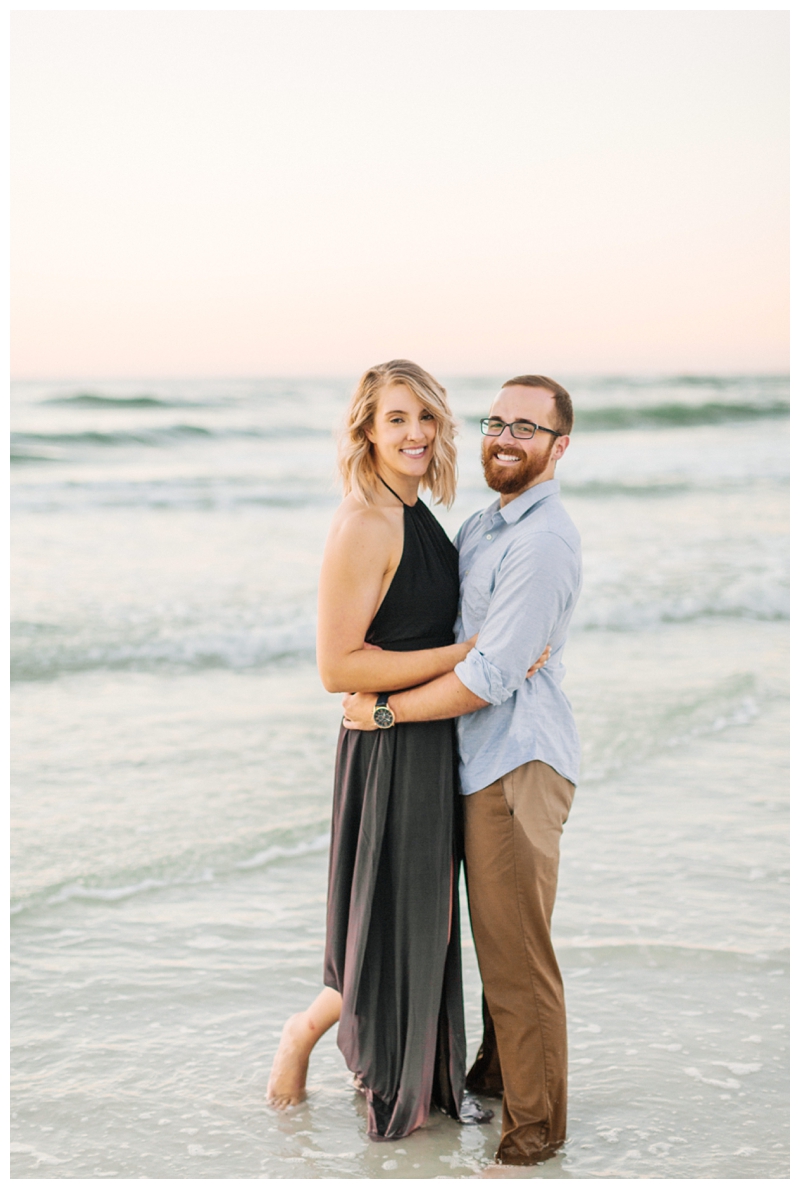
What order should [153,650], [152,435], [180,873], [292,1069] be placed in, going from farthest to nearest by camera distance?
[152,435]
[153,650]
[180,873]
[292,1069]

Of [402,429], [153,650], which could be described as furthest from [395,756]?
[153,650]

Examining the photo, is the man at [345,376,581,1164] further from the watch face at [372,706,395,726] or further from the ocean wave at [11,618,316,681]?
the ocean wave at [11,618,316,681]

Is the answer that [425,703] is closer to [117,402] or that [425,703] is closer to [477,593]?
[477,593]

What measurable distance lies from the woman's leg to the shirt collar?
1644 mm

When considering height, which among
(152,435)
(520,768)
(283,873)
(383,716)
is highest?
(152,435)

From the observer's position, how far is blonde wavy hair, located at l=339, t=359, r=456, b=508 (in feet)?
9.89

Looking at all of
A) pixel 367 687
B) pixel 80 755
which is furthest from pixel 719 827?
pixel 80 755

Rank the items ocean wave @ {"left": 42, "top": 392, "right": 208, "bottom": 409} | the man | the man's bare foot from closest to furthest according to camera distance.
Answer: the man
the man's bare foot
ocean wave @ {"left": 42, "top": 392, "right": 208, "bottom": 409}

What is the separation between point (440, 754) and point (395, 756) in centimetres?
14

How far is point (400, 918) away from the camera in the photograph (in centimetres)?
304

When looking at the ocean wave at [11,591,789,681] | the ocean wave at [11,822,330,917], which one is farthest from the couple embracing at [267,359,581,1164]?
the ocean wave at [11,591,789,681]

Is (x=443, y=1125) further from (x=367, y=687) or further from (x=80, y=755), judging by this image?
(x=80, y=755)

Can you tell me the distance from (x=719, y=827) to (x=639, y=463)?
1783 centimetres

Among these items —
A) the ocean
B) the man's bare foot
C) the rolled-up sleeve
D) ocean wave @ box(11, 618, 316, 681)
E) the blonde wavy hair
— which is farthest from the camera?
ocean wave @ box(11, 618, 316, 681)
